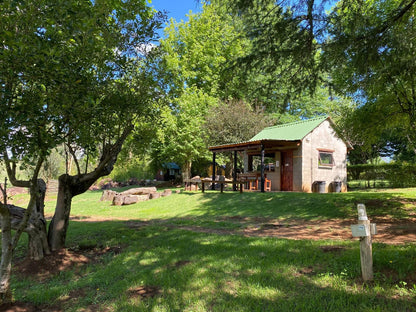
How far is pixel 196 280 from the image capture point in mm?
4281

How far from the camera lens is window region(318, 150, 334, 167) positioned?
699 inches

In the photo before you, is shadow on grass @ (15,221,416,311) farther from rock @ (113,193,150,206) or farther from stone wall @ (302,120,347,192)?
stone wall @ (302,120,347,192)

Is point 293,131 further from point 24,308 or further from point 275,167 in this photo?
point 24,308

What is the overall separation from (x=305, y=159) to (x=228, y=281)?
45.9ft

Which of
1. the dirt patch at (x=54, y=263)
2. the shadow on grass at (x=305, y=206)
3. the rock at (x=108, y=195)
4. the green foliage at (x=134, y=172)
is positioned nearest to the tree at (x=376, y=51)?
the shadow on grass at (x=305, y=206)

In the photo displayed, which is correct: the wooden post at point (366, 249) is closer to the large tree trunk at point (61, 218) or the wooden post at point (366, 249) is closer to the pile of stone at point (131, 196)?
the large tree trunk at point (61, 218)

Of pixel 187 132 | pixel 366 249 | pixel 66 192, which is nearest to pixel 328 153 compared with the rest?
pixel 187 132

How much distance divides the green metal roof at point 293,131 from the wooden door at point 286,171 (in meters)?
1.06

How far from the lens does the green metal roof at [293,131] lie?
57.0 feet

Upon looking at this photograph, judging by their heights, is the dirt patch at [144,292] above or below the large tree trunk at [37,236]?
below

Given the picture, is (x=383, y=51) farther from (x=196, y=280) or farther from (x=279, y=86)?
(x=196, y=280)

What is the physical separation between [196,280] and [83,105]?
2937 mm

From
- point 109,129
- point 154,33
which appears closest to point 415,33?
point 154,33

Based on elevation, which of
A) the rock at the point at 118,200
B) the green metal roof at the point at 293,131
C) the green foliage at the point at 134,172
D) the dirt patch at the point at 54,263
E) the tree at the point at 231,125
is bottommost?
the dirt patch at the point at 54,263
